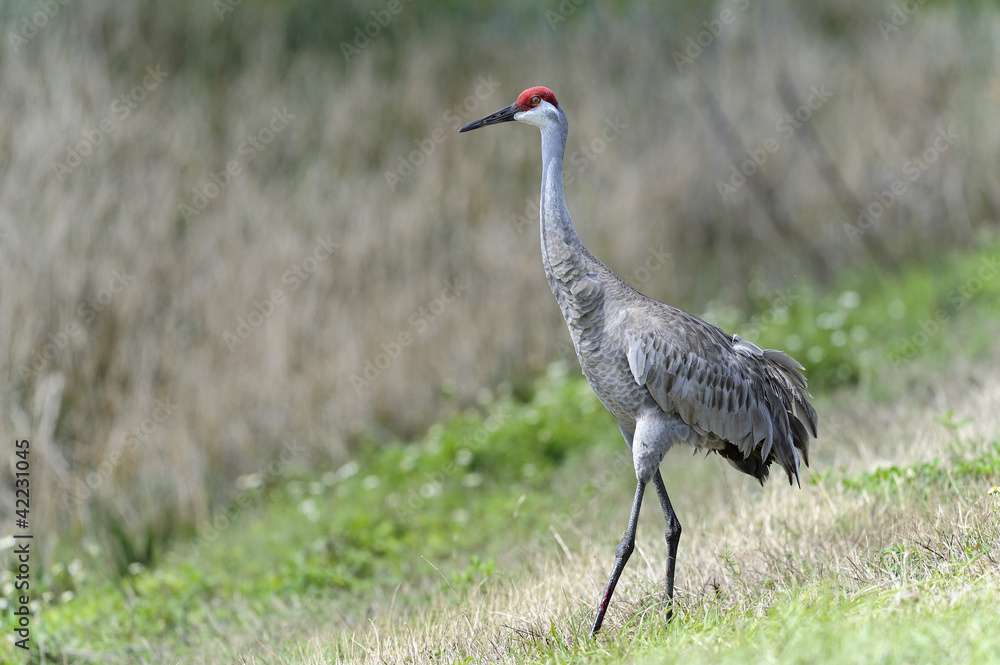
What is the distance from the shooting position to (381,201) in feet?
35.5

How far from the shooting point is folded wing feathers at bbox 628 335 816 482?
490cm

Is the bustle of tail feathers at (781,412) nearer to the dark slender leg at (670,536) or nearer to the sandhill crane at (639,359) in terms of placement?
the sandhill crane at (639,359)

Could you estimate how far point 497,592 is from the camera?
18.0ft

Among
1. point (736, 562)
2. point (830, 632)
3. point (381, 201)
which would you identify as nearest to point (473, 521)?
point (736, 562)

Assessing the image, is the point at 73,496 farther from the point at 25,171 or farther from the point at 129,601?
the point at 25,171

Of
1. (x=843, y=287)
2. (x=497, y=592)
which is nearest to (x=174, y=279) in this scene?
(x=497, y=592)

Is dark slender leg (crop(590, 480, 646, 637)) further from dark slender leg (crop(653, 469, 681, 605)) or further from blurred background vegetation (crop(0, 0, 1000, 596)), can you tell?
blurred background vegetation (crop(0, 0, 1000, 596))

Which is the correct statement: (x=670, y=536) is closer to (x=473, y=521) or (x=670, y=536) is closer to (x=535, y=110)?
(x=535, y=110)

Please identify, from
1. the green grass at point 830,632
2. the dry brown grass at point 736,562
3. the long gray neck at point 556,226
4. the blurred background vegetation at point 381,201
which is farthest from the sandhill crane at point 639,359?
the blurred background vegetation at point 381,201

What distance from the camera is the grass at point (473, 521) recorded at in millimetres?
5539

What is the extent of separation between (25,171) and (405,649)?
5.91 m

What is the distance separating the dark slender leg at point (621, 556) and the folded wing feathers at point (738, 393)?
0.40m

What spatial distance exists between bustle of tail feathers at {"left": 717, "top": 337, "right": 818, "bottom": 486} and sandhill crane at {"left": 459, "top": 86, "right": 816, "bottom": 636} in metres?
0.10

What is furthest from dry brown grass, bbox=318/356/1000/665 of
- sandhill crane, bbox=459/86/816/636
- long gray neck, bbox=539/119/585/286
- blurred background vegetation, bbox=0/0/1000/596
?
blurred background vegetation, bbox=0/0/1000/596
